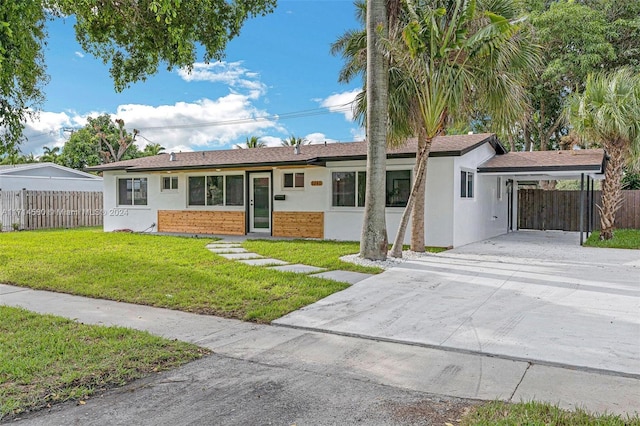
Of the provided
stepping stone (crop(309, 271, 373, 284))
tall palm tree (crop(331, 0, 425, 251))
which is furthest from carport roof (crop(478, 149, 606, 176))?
stepping stone (crop(309, 271, 373, 284))

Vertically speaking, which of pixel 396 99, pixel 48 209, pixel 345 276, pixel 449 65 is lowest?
pixel 345 276

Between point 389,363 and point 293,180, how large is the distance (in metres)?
11.3

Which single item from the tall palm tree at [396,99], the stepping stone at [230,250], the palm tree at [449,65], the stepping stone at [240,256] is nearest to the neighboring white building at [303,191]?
the tall palm tree at [396,99]

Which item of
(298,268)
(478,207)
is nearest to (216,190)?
(298,268)

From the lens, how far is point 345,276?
8.08 meters

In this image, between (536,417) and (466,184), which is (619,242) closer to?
(466,184)

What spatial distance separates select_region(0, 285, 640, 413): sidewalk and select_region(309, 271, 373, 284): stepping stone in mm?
2681

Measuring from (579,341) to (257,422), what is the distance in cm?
354

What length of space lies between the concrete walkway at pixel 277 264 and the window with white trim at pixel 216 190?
391 cm

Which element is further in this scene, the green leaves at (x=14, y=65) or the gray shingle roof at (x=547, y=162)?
the gray shingle roof at (x=547, y=162)

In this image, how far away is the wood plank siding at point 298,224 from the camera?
47.6ft

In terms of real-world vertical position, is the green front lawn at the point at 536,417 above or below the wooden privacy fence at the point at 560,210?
below

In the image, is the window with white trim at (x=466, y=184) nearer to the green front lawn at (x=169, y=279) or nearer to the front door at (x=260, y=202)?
the green front lawn at (x=169, y=279)

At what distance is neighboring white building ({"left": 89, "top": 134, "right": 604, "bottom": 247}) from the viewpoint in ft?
41.5
